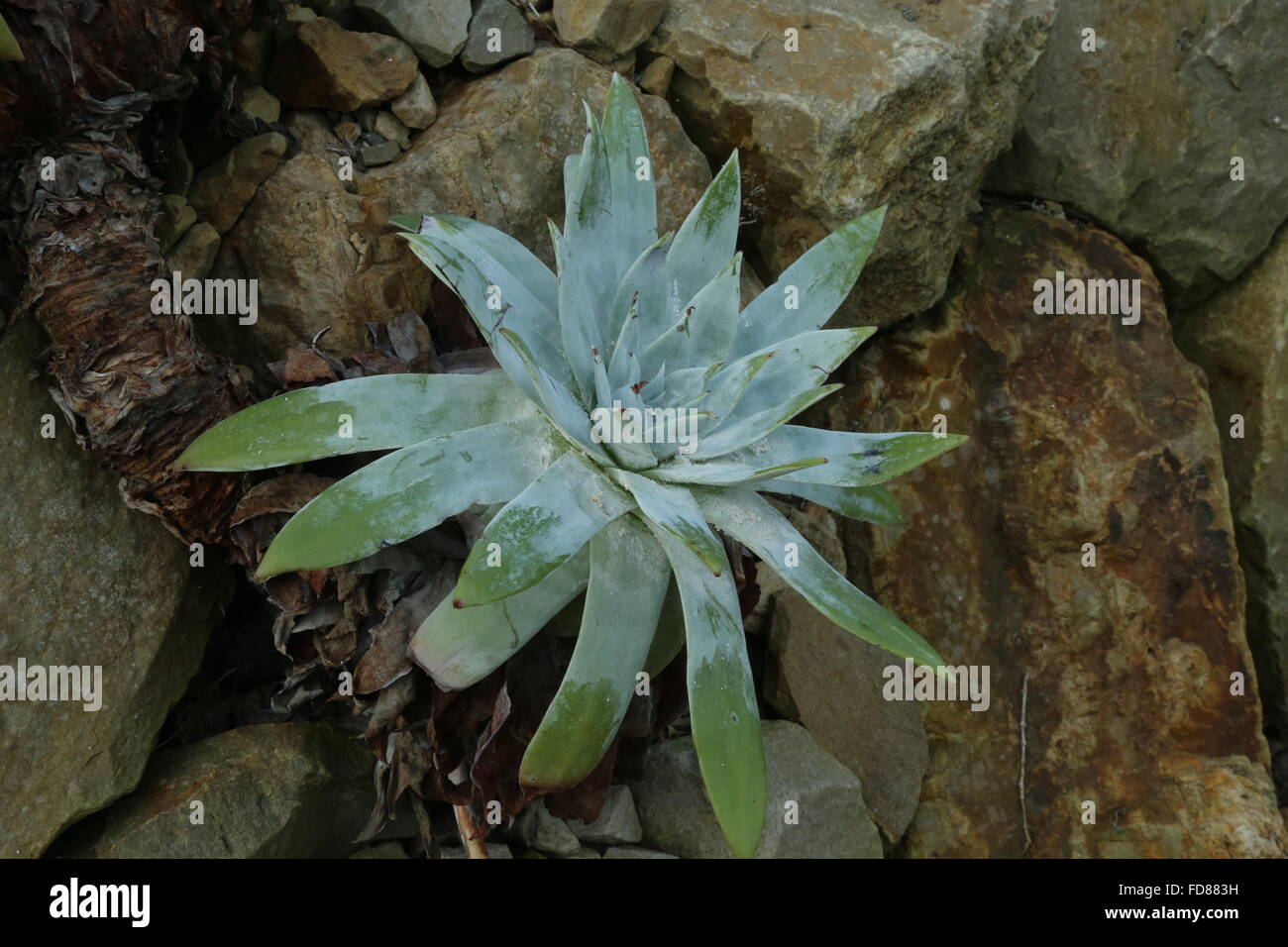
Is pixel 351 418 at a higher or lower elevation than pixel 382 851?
higher

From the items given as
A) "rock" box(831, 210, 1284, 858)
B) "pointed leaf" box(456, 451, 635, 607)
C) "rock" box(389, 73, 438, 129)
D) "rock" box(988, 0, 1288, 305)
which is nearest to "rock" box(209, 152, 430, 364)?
"rock" box(389, 73, 438, 129)

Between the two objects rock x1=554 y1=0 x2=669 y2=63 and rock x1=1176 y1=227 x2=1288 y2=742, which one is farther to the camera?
rock x1=1176 y1=227 x2=1288 y2=742

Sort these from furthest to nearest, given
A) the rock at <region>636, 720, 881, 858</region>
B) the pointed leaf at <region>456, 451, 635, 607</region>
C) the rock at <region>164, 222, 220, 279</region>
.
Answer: the rock at <region>636, 720, 881, 858</region> → the rock at <region>164, 222, 220, 279</region> → the pointed leaf at <region>456, 451, 635, 607</region>

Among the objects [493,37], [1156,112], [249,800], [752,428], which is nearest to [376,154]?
[493,37]

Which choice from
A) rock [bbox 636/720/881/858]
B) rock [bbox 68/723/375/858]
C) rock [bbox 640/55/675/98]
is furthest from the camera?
rock [bbox 640/55/675/98]

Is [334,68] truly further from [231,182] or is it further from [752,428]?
[752,428]

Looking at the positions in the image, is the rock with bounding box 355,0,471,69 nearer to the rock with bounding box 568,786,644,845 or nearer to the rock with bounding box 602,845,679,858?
the rock with bounding box 568,786,644,845

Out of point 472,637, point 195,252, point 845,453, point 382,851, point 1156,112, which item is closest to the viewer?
point 472,637
